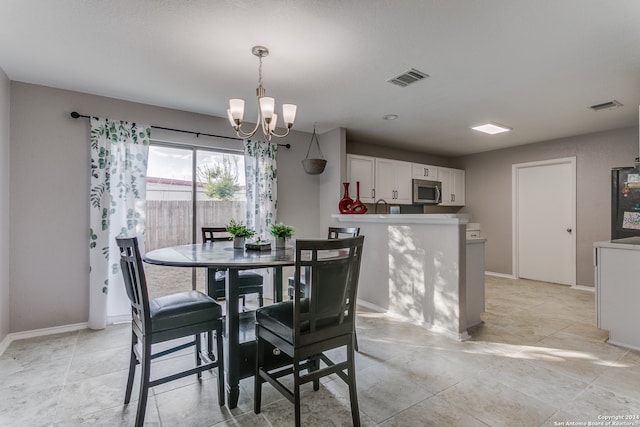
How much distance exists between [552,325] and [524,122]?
8.18 feet

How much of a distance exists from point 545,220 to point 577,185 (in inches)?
27.4

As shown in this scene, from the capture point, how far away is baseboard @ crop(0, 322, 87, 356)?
2724mm

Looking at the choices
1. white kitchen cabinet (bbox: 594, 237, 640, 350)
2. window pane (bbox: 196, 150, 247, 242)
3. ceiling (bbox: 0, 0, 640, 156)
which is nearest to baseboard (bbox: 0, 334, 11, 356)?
window pane (bbox: 196, 150, 247, 242)

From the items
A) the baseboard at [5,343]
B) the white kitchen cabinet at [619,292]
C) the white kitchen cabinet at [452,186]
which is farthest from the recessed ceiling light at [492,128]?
the baseboard at [5,343]

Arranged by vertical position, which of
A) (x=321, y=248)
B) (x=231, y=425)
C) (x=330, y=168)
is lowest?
(x=231, y=425)

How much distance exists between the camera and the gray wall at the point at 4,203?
2.67m

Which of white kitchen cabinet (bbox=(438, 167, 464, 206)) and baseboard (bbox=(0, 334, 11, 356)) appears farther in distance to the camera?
white kitchen cabinet (bbox=(438, 167, 464, 206))

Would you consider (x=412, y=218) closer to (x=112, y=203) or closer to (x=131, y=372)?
(x=131, y=372)

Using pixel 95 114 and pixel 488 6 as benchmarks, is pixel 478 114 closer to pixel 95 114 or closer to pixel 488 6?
pixel 488 6

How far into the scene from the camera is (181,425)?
→ 1710 millimetres

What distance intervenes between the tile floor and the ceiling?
2.32m

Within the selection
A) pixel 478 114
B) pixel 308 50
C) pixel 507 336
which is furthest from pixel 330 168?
pixel 507 336

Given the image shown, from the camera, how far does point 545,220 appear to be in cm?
515

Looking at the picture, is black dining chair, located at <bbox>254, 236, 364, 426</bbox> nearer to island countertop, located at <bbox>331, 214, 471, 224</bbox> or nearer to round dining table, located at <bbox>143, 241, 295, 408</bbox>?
round dining table, located at <bbox>143, 241, 295, 408</bbox>
